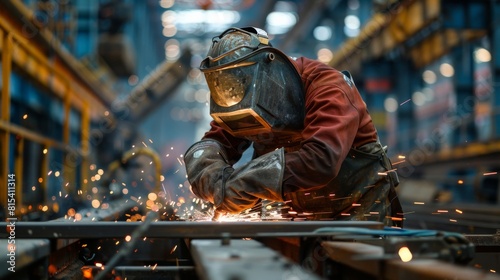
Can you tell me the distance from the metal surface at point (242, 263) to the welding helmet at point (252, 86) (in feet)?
3.59

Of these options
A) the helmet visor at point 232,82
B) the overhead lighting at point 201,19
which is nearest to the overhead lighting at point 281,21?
the overhead lighting at point 201,19

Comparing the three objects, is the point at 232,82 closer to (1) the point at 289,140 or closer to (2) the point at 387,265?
(1) the point at 289,140

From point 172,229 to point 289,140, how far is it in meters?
1.14

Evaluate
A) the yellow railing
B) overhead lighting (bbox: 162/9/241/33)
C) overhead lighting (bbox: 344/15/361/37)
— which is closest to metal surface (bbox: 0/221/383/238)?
the yellow railing

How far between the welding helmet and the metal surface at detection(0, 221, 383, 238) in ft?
2.52

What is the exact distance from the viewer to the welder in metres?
2.86

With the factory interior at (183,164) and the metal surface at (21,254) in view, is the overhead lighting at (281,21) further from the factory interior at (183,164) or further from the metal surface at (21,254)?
the metal surface at (21,254)

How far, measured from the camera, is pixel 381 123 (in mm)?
15148

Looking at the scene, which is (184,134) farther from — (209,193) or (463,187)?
(209,193)

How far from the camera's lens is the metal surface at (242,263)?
4.95ft

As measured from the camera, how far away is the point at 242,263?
167 centimetres

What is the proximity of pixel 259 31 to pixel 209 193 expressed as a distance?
869mm

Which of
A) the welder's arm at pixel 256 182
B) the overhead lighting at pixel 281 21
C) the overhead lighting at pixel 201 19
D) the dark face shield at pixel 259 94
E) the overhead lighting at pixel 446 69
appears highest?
the overhead lighting at pixel 201 19

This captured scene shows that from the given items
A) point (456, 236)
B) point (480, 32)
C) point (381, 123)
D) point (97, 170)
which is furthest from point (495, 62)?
point (456, 236)
